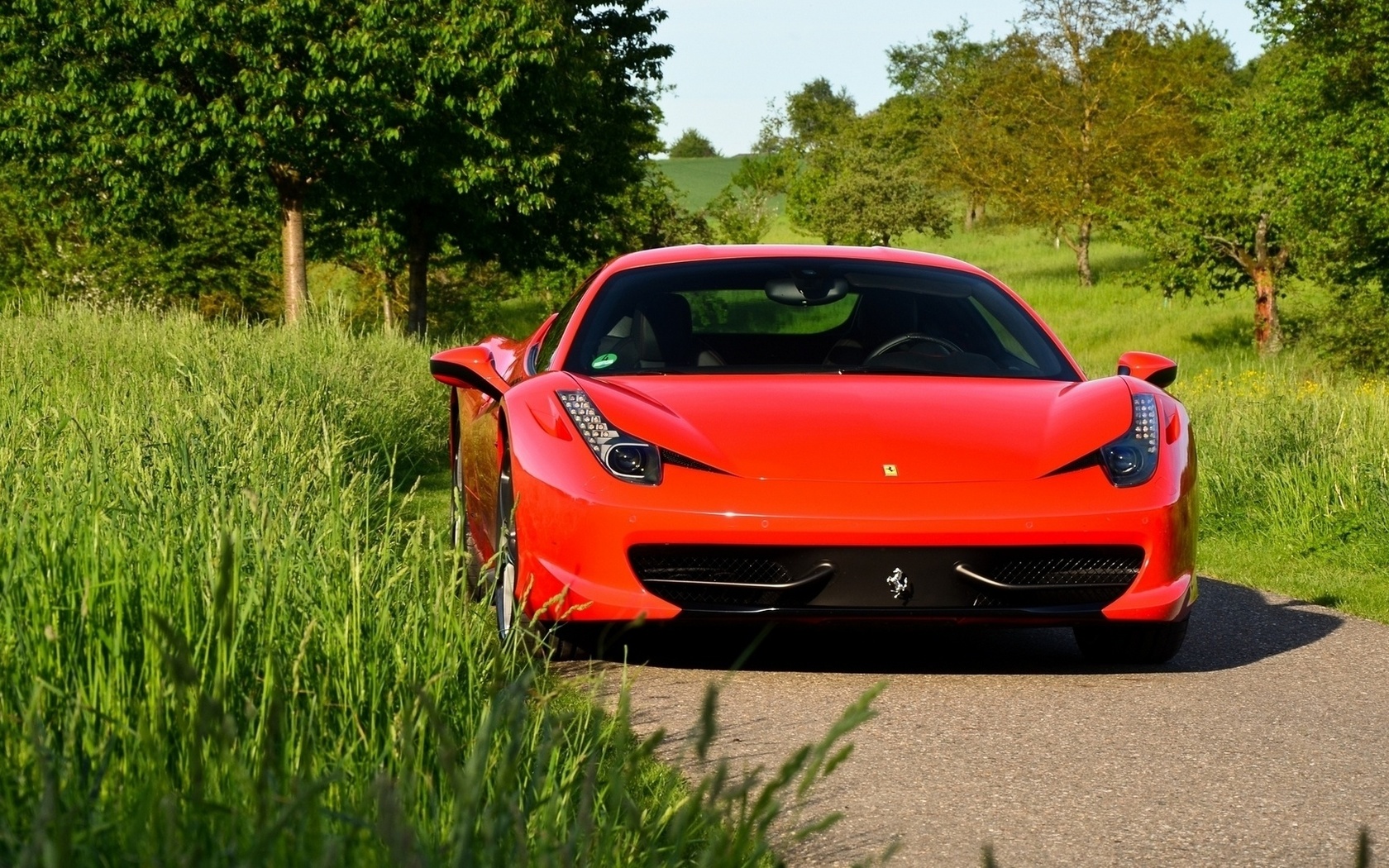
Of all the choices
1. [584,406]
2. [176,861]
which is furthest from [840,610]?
[176,861]

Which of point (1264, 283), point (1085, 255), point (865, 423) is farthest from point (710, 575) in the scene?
point (1085, 255)

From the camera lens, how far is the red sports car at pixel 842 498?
5.22 m

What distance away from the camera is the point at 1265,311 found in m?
45.1

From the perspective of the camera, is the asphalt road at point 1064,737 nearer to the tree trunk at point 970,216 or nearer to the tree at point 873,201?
the tree at point 873,201

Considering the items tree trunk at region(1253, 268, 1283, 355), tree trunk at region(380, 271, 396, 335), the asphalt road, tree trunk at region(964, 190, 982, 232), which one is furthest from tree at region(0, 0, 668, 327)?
tree trunk at region(964, 190, 982, 232)

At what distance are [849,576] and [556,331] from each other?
87.4 inches

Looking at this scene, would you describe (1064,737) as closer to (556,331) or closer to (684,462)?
(684,462)

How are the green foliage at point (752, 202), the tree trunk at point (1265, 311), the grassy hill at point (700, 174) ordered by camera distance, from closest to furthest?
the tree trunk at point (1265, 311)
the green foliage at point (752, 202)
the grassy hill at point (700, 174)

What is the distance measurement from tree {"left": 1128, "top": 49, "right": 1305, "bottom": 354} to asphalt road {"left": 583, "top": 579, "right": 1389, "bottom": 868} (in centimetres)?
3876

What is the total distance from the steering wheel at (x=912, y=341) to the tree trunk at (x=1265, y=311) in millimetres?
39081

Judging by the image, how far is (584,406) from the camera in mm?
5562

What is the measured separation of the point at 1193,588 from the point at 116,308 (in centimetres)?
1219

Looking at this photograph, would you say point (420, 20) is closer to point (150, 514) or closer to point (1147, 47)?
point (150, 514)

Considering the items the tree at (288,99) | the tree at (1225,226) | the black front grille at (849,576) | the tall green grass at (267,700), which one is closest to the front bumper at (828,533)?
the black front grille at (849,576)
